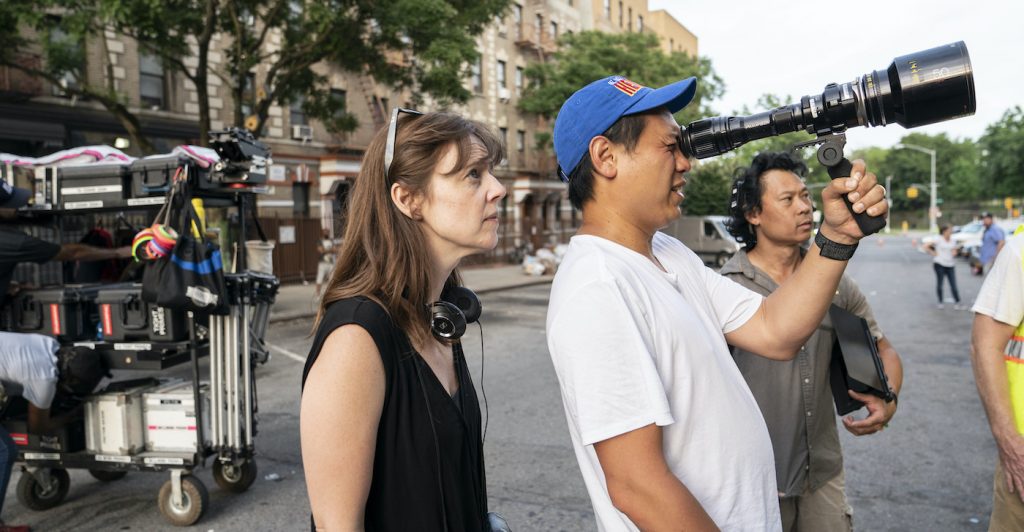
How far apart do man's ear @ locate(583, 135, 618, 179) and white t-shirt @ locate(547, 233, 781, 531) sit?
166 mm

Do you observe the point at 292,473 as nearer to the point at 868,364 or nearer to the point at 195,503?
the point at 195,503

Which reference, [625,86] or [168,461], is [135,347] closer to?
[168,461]

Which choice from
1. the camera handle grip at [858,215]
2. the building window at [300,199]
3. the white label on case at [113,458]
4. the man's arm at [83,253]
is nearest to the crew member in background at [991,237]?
the camera handle grip at [858,215]

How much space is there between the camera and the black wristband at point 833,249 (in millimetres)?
1667

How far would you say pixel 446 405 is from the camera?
1752 mm

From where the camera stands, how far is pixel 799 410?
2.60 m

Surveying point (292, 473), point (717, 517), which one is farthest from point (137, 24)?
point (717, 517)

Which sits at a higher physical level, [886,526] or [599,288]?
[599,288]

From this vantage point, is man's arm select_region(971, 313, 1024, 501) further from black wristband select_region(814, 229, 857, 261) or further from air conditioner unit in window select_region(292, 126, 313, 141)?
air conditioner unit in window select_region(292, 126, 313, 141)

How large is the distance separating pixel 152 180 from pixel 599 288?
382 centimetres

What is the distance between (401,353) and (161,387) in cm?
358

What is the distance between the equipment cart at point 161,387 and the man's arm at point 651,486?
3.44m

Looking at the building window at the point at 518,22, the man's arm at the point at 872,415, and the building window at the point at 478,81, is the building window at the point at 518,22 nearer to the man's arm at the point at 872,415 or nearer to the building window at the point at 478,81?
the building window at the point at 478,81

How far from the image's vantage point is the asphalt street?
4277 mm
